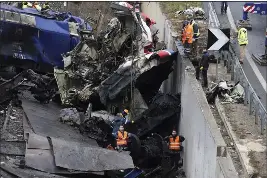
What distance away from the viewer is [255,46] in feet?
51.5

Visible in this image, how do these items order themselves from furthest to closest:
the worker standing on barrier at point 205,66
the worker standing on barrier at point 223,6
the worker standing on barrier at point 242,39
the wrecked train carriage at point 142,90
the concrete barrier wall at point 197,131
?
the worker standing on barrier at point 223,6 → the worker standing on barrier at point 242,39 → the wrecked train carriage at point 142,90 → the worker standing on barrier at point 205,66 → the concrete barrier wall at point 197,131

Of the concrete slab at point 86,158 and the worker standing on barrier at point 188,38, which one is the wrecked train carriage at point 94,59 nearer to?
the worker standing on barrier at point 188,38

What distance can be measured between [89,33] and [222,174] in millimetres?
8386

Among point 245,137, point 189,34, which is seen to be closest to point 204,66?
point 189,34

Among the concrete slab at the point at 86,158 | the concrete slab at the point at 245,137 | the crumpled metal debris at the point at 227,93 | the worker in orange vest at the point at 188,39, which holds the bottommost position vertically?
the concrete slab at the point at 86,158

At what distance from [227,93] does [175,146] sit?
1554mm

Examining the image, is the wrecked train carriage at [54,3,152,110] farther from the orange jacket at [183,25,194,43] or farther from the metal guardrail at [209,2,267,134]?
the metal guardrail at [209,2,267,134]

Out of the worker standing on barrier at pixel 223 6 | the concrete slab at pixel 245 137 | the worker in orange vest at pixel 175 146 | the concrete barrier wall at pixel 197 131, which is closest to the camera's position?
the concrete barrier wall at pixel 197 131

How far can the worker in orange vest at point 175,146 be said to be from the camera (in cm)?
1112

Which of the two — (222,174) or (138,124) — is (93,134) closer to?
(138,124)

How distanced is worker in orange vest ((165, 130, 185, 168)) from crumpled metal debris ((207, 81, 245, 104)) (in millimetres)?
1006

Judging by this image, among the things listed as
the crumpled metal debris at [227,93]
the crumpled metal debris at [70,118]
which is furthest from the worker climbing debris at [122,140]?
the crumpled metal debris at [227,93]

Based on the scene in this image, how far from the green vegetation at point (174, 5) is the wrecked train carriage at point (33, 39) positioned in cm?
385

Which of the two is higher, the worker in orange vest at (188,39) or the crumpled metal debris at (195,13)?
the crumpled metal debris at (195,13)
